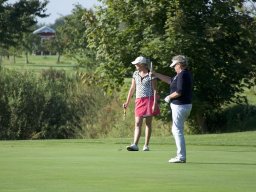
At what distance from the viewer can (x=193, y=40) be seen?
27.2m

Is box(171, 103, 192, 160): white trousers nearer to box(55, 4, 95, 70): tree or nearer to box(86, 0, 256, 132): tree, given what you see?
box(86, 0, 256, 132): tree

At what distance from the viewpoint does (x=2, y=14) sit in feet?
191

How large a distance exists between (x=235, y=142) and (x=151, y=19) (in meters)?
8.95

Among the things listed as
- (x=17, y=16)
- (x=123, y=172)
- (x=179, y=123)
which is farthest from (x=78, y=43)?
(x=123, y=172)

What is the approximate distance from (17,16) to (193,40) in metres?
34.6

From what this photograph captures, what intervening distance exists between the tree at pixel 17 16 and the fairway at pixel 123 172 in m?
45.2

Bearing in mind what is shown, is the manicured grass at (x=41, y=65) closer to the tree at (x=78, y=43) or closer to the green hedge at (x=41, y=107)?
the tree at (x=78, y=43)

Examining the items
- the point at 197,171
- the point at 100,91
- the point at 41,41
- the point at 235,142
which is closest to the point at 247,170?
the point at 197,171

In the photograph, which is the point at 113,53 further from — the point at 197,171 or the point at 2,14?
the point at 2,14

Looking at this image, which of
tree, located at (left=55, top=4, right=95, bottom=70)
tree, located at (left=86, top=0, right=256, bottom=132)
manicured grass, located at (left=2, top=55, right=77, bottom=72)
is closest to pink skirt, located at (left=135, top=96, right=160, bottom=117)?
tree, located at (left=86, top=0, right=256, bottom=132)

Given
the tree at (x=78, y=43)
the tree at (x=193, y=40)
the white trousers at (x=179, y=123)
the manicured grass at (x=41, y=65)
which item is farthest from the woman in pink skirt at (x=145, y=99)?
the manicured grass at (x=41, y=65)

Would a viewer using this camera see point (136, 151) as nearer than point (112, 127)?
Yes

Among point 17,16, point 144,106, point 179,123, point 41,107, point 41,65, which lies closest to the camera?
point 179,123

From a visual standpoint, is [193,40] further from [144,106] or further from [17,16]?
[17,16]
